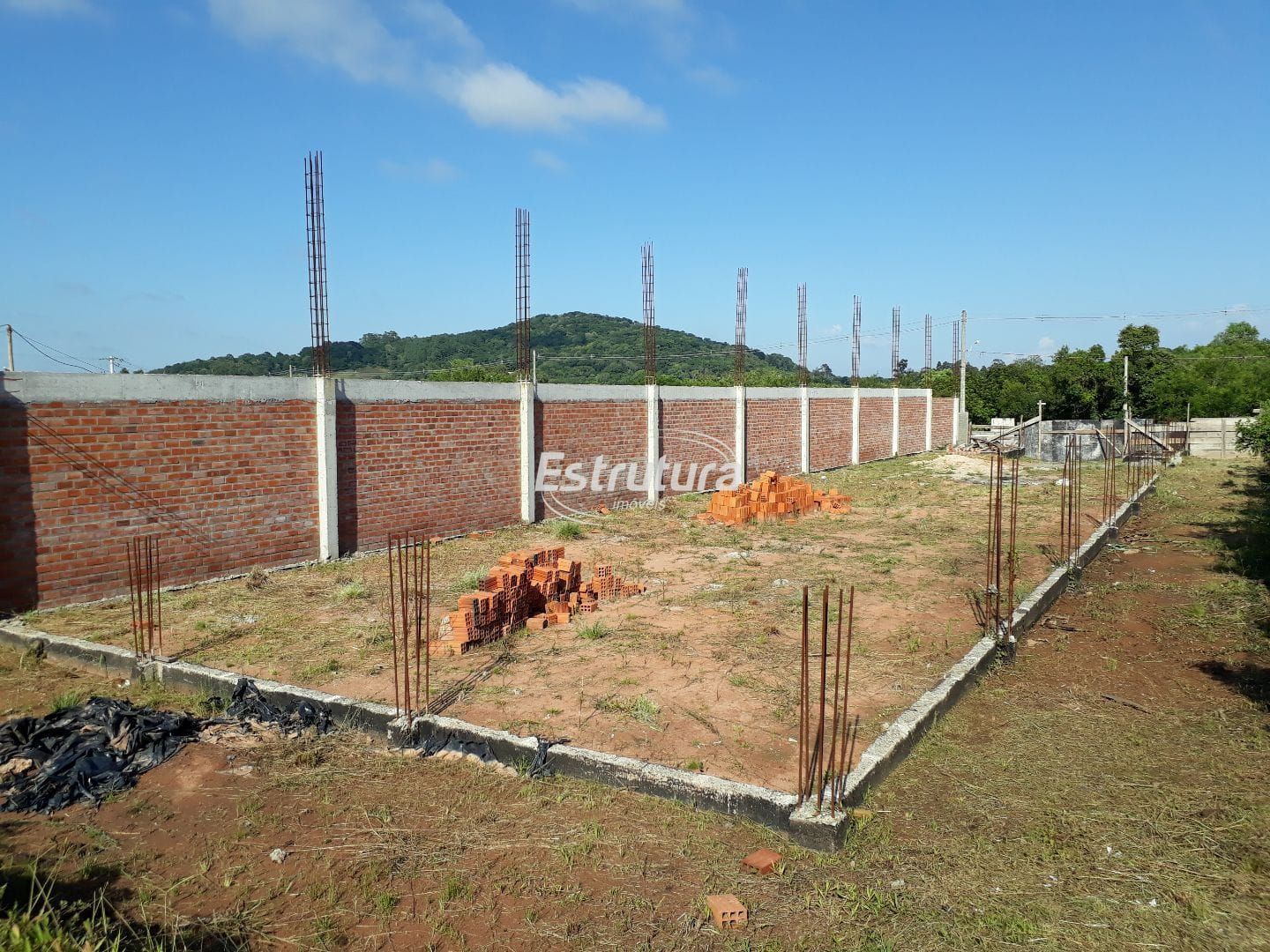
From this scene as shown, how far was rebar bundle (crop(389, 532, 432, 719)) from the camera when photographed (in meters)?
5.34

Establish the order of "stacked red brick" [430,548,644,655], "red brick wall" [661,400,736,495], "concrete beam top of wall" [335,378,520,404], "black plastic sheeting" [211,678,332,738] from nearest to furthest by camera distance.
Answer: "black plastic sheeting" [211,678,332,738] < "stacked red brick" [430,548,644,655] < "concrete beam top of wall" [335,378,520,404] < "red brick wall" [661,400,736,495]

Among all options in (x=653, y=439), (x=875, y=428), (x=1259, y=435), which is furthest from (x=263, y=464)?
(x=875, y=428)

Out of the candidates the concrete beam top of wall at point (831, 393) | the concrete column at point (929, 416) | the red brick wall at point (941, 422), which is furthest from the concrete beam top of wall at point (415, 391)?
the red brick wall at point (941, 422)

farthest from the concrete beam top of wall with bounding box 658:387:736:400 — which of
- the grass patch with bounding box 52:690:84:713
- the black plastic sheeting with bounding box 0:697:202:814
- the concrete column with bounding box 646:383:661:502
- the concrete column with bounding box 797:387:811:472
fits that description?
the black plastic sheeting with bounding box 0:697:202:814

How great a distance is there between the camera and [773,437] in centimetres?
2267

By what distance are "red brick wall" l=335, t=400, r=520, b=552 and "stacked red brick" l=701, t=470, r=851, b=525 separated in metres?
3.84

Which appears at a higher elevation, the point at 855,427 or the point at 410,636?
the point at 855,427

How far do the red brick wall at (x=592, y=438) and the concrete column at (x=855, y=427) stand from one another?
1201 centimetres

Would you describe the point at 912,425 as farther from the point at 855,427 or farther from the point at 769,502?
the point at 769,502

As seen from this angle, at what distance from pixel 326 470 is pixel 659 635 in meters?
5.69

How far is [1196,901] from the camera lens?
3514 mm

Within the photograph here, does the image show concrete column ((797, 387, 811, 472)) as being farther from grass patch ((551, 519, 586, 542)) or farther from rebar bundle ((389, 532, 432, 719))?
rebar bundle ((389, 532, 432, 719))

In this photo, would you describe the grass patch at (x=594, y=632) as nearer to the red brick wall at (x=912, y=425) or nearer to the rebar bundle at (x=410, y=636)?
the rebar bundle at (x=410, y=636)

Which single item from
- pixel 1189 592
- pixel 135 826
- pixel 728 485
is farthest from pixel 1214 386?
pixel 135 826
